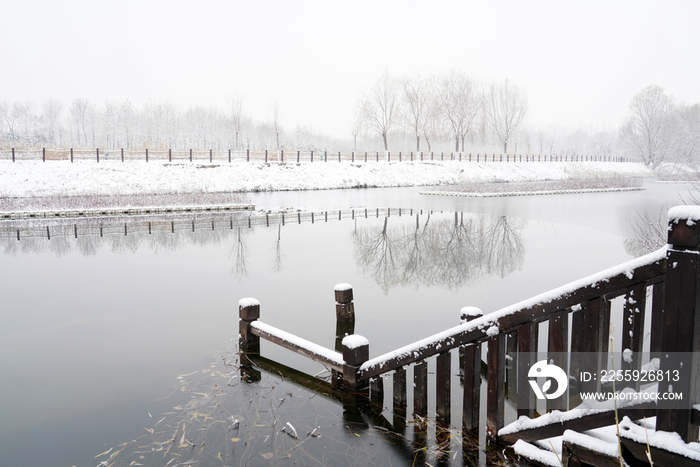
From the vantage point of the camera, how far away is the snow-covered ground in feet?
114

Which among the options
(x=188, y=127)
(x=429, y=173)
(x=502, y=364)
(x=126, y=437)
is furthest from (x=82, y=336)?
(x=188, y=127)

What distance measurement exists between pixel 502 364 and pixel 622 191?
40.7 meters

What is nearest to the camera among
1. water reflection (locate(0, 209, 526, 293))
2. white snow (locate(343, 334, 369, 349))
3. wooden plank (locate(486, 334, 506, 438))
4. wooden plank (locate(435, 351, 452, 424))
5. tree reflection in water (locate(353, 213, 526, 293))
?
wooden plank (locate(486, 334, 506, 438))

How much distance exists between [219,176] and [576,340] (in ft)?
133

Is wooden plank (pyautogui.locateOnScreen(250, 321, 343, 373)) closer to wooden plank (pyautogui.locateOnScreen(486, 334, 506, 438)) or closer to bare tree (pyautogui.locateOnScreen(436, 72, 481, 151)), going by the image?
wooden plank (pyautogui.locateOnScreen(486, 334, 506, 438))

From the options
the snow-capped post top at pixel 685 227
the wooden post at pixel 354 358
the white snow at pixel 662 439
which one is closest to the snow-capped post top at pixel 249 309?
the wooden post at pixel 354 358

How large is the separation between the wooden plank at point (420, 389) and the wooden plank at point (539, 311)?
0.59 feet

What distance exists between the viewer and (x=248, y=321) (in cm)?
641

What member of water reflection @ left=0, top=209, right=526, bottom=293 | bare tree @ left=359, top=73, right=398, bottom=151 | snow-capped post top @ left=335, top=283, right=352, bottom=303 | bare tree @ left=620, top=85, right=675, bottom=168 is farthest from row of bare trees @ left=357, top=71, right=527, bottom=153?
snow-capped post top @ left=335, top=283, right=352, bottom=303

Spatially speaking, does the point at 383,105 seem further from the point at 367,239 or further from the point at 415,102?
the point at 367,239

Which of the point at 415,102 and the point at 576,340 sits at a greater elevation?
the point at 415,102

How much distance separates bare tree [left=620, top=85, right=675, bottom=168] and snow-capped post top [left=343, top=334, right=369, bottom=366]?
82441mm

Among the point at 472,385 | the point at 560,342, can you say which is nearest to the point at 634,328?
the point at 560,342

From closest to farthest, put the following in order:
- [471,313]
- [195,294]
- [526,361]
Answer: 1. [526,361]
2. [471,313]
3. [195,294]
